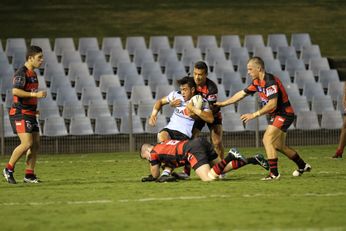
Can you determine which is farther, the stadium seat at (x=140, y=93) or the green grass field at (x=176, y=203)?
the stadium seat at (x=140, y=93)

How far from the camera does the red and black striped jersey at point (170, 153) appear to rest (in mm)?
15930

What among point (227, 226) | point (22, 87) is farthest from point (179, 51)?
point (227, 226)

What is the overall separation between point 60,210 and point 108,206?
61 cm

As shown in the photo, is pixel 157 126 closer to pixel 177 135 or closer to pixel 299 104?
pixel 299 104

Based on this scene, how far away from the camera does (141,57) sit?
3084cm

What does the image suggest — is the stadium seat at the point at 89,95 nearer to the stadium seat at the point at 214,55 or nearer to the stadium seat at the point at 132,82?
the stadium seat at the point at 132,82

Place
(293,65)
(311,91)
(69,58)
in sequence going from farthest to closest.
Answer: (293,65) → (311,91) → (69,58)

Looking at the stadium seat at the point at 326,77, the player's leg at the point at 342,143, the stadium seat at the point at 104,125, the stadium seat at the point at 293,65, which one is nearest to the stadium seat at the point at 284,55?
the stadium seat at the point at 293,65

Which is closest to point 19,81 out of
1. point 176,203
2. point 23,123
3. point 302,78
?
point 23,123

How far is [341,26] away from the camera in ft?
116

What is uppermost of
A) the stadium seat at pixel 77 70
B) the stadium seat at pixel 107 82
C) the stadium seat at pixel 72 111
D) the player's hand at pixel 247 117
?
the stadium seat at pixel 77 70

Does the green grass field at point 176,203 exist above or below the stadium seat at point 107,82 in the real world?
below

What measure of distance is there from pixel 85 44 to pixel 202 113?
15040 mm

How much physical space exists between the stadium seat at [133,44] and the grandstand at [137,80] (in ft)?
0.10
